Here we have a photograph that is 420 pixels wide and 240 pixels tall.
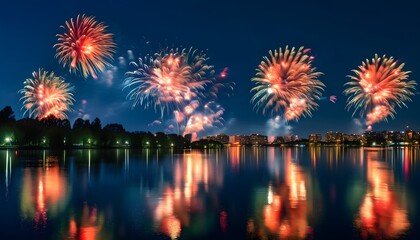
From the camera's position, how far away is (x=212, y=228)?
1762 cm

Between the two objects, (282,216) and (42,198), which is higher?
(42,198)

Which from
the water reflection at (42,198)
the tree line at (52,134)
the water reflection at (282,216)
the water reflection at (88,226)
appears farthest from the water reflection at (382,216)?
the tree line at (52,134)

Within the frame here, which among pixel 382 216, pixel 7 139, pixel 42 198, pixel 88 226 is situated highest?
pixel 7 139

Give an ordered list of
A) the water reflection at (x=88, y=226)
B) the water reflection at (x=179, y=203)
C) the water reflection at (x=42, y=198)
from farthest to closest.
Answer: the water reflection at (x=42, y=198)
the water reflection at (x=179, y=203)
the water reflection at (x=88, y=226)

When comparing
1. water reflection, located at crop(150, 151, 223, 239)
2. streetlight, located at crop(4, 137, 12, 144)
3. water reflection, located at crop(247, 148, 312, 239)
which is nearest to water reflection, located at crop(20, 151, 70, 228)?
water reflection, located at crop(150, 151, 223, 239)

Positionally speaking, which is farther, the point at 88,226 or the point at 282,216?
the point at 282,216

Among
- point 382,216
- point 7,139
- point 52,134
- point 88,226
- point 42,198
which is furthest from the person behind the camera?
point 52,134

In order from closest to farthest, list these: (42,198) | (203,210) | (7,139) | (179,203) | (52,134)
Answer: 1. (203,210)
2. (179,203)
3. (42,198)
4. (7,139)
5. (52,134)

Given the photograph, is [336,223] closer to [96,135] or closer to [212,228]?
[212,228]

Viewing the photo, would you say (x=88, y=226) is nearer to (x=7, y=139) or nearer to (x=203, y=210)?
(x=203, y=210)

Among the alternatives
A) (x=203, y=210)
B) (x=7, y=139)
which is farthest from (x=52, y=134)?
(x=203, y=210)

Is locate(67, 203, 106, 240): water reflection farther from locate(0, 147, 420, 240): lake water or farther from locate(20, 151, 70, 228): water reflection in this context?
locate(20, 151, 70, 228): water reflection

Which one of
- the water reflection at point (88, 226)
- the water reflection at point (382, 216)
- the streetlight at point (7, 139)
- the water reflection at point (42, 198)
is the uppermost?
the streetlight at point (7, 139)

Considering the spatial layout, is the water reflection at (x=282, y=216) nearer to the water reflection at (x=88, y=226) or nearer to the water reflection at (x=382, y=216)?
the water reflection at (x=382, y=216)
